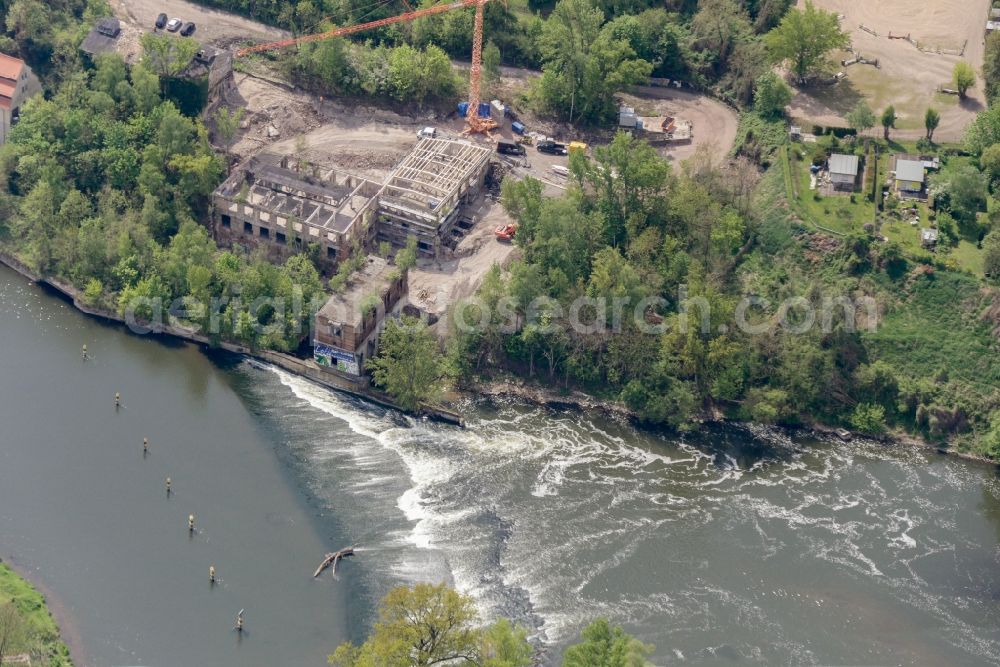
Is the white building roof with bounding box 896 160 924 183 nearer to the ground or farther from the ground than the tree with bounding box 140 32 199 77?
nearer to the ground

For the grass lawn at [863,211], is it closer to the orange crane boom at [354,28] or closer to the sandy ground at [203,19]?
the orange crane boom at [354,28]

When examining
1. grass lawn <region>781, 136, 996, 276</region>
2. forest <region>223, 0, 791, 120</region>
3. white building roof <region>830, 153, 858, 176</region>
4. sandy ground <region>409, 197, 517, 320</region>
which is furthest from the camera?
forest <region>223, 0, 791, 120</region>

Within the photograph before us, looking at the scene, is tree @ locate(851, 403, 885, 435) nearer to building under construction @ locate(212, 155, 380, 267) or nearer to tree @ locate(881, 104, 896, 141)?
tree @ locate(881, 104, 896, 141)

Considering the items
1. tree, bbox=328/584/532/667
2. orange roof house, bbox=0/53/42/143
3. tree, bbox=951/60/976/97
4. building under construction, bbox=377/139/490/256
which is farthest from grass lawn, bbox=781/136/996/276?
orange roof house, bbox=0/53/42/143

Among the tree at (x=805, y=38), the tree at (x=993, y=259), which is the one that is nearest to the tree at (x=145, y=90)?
the tree at (x=805, y=38)

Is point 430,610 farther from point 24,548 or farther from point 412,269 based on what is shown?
point 412,269

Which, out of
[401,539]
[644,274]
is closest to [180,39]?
[644,274]

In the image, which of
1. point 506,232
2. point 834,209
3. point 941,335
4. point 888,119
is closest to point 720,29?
point 888,119
